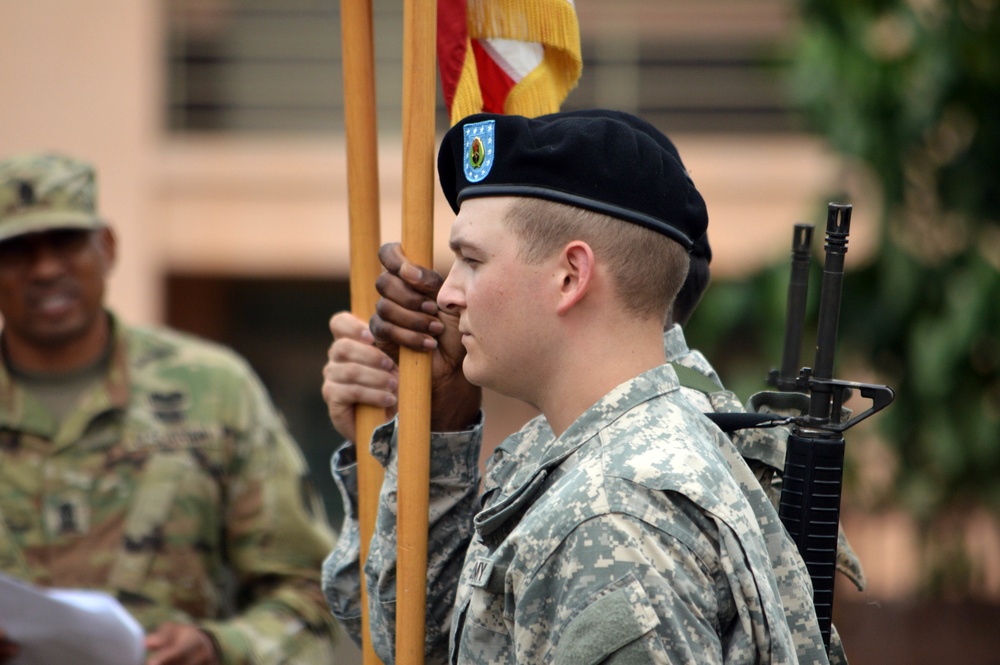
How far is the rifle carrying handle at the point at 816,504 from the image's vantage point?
1.83 meters

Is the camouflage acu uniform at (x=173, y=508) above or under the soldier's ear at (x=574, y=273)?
under

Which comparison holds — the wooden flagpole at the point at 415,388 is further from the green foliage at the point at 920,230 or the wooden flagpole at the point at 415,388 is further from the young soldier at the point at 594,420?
the green foliage at the point at 920,230

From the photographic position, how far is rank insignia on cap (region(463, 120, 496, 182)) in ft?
5.68

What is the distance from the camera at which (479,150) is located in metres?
1.75

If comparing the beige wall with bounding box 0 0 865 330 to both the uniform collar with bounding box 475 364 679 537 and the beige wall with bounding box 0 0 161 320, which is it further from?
the uniform collar with bounding box 475 364 679 537

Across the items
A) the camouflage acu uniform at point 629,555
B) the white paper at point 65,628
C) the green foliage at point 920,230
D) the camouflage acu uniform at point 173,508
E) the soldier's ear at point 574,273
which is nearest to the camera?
the camouflage acu uniform at point 629,555

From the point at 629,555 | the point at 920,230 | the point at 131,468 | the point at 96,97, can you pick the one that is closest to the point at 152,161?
the point at 96,97

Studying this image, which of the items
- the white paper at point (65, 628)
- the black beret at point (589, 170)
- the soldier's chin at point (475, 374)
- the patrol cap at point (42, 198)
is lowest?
the white paper at point (65, 628)

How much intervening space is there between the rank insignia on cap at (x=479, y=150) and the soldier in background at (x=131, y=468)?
5.20 feet

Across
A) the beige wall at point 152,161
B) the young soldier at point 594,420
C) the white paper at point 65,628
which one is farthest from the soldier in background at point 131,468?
the beige wall at point 152,161

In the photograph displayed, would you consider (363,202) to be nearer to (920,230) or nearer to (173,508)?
(173,508)

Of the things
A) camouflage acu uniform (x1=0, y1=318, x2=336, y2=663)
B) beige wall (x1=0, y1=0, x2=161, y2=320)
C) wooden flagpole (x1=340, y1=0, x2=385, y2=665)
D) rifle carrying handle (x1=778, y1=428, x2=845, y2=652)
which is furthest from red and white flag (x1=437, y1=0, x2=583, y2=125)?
beige wall (x1=0, y1=0, x2=161, y2=320)

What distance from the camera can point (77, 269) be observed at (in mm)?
3141

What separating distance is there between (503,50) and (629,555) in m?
0.95
